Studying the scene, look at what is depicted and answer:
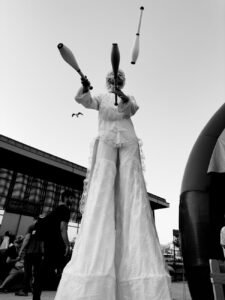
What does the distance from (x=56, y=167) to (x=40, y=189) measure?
4.58 ft

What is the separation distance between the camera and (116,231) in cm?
134

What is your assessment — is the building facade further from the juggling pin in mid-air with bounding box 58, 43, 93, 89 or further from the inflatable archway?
the juggling pin in mid-air with bounding box 58, 43, 93, 89

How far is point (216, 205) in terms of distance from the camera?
2422 millimetres

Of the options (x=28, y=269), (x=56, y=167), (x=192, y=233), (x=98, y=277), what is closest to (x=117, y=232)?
(x=98, y=277)

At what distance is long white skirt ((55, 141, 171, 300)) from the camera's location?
1.09 m

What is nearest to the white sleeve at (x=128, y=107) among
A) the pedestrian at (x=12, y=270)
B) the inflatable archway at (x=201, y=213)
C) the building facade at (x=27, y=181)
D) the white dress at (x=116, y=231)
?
the white dress at (x=116, y=231)

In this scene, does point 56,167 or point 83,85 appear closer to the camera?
point 83,85

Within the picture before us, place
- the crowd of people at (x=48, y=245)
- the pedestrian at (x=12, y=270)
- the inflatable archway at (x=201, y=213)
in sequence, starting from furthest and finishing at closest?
1. the pedestrian at (x=12, y=270)
2. the crowd of people at (x=48, y=245)
3. the inflatable archway at (x=201, y=213)

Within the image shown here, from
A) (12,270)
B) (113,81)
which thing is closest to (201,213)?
(113,81)

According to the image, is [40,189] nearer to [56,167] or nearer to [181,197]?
[56,167]

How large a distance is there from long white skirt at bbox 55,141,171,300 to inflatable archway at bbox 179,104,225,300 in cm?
110

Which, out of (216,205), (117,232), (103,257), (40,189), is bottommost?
(103,257)

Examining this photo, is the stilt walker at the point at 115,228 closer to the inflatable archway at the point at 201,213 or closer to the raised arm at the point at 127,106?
the raised arm at the point at 127,106

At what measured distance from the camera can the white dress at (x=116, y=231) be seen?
109cm
